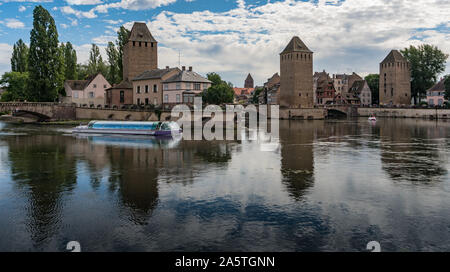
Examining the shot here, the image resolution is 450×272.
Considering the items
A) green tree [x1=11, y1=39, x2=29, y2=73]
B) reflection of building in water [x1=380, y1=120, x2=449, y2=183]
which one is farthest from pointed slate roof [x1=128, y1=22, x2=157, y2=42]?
reflection of building in water [x1=380, y1=120, x2=449, y2=183]

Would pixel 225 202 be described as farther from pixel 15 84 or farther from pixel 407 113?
pixel 407 113

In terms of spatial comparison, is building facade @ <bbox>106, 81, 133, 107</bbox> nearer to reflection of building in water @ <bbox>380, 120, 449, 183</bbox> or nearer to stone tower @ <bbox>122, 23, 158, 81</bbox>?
stone tower @ <bbox>122, 23, 158, 81</bbox>

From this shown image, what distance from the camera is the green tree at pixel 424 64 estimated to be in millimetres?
104812

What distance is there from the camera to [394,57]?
104250 millimetres

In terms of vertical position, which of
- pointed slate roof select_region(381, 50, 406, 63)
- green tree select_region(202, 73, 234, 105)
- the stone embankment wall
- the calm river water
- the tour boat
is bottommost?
the calm river water

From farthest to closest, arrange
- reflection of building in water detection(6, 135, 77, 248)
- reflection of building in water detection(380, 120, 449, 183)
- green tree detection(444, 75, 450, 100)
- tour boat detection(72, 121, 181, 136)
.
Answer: green tree detection(444, 75, 450, 100), tour boat detection(72, 121, 181, 136), reflection of building in water detection(380, 120, 449, 183), reflection of building in water detection(6, 135, 77, 248)

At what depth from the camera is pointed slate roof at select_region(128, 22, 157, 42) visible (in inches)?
2982

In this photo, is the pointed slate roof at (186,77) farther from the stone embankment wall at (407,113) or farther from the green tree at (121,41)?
the stone embankment wall at (407,113)

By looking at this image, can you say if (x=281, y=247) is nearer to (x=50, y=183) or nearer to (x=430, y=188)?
(x=430, y=188)

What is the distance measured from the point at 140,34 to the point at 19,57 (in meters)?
34.4

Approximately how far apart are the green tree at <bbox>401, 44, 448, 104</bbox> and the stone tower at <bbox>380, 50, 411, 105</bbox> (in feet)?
12.7

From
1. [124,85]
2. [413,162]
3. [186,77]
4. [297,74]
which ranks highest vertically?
[297,74]

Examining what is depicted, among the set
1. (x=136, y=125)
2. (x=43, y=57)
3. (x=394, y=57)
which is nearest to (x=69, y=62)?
(x=43, y=57)

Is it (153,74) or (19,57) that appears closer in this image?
(153,74)
